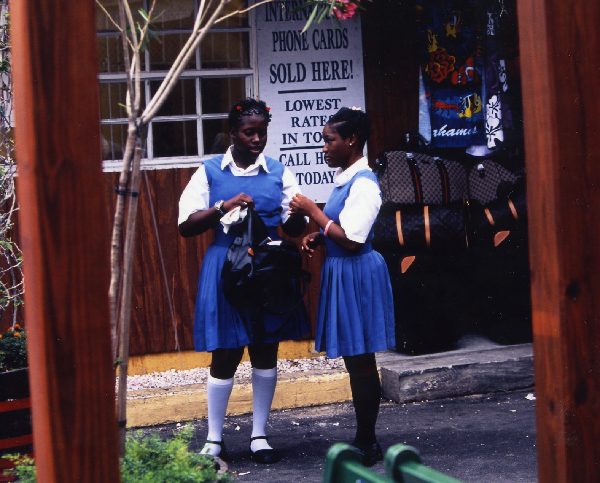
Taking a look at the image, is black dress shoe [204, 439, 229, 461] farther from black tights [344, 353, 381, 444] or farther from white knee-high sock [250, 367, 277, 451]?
black tights [344, 353, 381, 444]

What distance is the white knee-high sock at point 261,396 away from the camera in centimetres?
553

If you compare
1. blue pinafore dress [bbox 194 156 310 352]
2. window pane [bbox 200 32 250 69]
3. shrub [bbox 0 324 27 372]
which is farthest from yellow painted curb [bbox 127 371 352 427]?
window pane [bbox 200 32 250 69]

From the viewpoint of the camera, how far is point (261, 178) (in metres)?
5.50

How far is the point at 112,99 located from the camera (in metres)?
7.12

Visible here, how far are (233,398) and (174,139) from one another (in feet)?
6.02

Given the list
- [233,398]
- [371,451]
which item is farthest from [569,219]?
[233,398]

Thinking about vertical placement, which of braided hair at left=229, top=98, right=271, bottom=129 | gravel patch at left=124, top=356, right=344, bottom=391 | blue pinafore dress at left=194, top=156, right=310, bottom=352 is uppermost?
braided hair at left=229, top=98, right=271, bottom=129

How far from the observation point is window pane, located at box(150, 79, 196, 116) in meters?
7.23

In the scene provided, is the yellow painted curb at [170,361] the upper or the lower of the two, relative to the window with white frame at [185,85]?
lower

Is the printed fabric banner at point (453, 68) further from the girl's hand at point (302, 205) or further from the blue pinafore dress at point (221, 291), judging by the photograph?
the girl's hand at point (302, 205)

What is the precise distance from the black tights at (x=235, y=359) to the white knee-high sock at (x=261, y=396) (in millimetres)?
41

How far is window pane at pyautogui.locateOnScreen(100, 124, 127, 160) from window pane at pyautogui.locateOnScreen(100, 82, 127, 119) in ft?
0.24

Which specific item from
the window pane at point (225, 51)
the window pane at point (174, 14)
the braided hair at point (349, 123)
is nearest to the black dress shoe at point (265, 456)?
the braided hair at point (349, 123)

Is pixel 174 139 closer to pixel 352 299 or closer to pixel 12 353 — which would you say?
pixel 352 299
